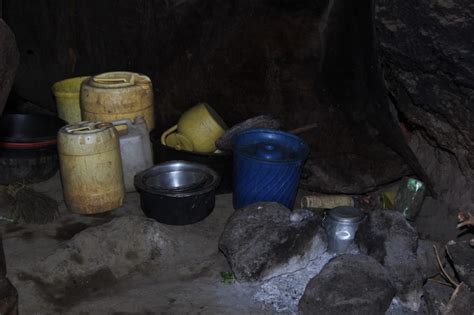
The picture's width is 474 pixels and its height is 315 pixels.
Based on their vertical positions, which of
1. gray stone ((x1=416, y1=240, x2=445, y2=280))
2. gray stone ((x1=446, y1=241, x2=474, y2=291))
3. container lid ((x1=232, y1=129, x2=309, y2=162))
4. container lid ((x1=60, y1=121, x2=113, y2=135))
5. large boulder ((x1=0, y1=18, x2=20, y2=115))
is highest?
large boulder ((x1=0, y1=18, x2=20, y2=115))

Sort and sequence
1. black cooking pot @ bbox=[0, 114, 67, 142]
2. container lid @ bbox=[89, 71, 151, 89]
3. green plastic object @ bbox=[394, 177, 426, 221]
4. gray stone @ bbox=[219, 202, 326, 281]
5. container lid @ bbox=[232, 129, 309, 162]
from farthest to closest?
1. black cooking pot @ bbox=[0, 114, 67, 142]
2. container lid @ bbox=[89, 71, 151, 89]
3. green plastic object @ bbox=[394, 177, 426, 221]
4. container lid @ bbox=[232, 129, 309, 162]
5. gray stone @ bbox=[219, 202, 326, 281]

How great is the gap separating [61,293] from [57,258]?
325mm

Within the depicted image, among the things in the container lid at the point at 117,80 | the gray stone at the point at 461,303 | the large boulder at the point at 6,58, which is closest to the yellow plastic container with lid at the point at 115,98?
the container lid at the point at 117,80

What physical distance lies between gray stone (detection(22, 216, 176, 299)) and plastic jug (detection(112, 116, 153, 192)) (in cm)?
77

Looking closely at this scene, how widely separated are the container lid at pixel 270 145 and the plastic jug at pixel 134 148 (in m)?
0.80

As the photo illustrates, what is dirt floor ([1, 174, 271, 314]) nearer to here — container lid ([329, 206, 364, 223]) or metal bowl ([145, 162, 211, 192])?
metal bowl ([145, 162, 211, 192])

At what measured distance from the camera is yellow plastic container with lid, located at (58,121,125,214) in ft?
15.9

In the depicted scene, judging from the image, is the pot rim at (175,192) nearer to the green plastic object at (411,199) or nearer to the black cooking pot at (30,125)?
the black cooking pot at (30,125)

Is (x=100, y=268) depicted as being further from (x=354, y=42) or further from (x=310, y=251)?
(x=354, y=42)

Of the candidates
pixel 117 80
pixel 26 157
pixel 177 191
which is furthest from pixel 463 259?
pixel 26 157

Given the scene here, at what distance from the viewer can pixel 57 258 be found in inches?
170

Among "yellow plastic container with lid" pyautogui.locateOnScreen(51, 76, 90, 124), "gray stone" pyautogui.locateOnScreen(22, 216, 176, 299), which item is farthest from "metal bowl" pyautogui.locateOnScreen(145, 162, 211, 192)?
"yellow plastic container with lid" pyautogui.locateOnScreen(51, 76, 90, 124)

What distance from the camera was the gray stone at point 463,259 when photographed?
3974 mm

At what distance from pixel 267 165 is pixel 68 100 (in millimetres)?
2260
